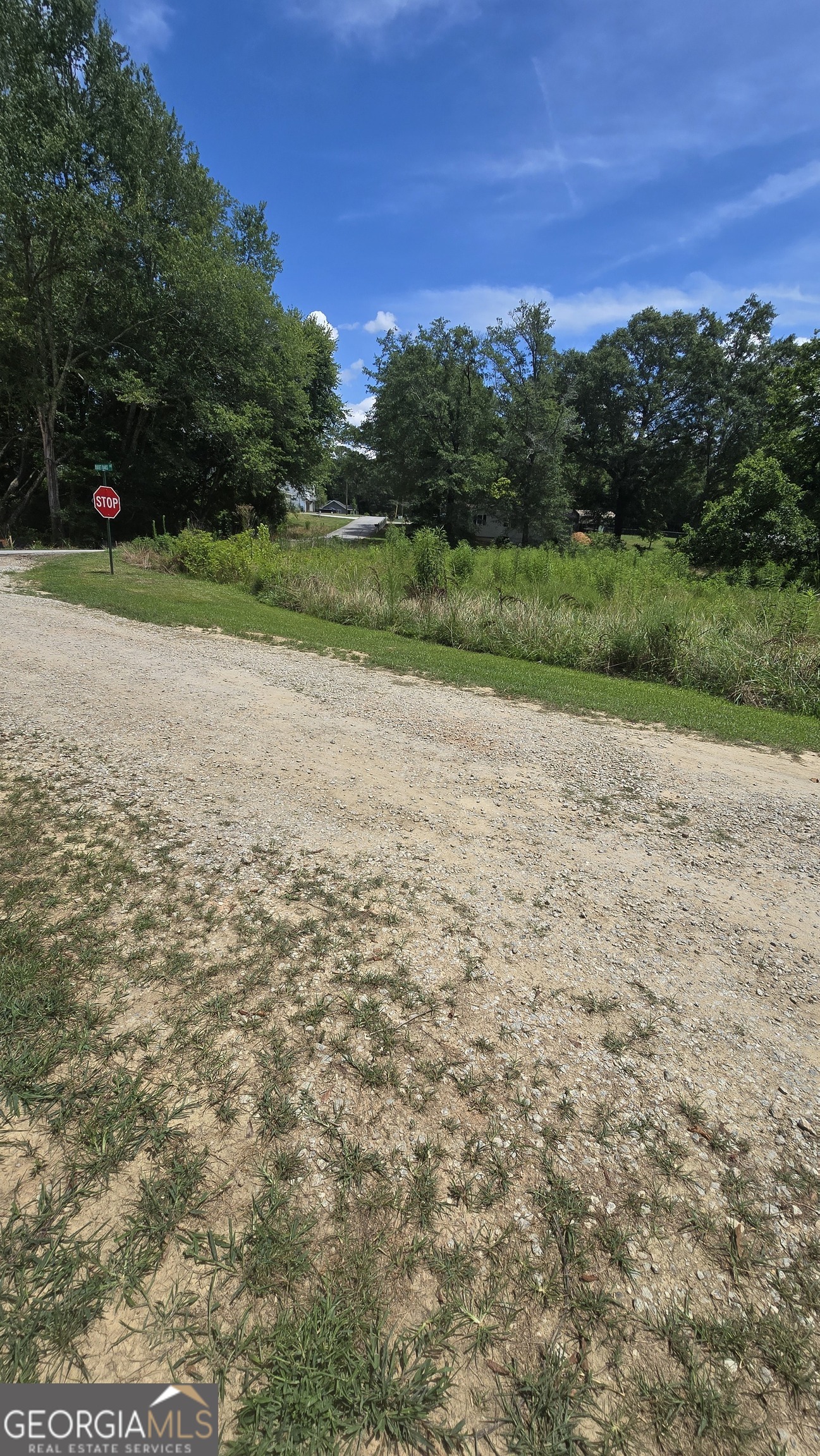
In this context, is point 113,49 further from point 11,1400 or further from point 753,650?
point 11,1400

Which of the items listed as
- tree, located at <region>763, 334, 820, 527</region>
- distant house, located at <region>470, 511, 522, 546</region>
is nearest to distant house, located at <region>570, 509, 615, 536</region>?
distant house, located at <region>470, 511, 522, 546</region>

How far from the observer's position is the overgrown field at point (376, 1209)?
1.56m

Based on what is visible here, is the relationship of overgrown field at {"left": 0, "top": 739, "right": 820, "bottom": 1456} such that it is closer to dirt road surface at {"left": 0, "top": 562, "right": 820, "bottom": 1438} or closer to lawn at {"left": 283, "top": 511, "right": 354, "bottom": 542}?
dirt road surface at {"left": 0, "top": 562, "right": 820, "bottom": 1438}

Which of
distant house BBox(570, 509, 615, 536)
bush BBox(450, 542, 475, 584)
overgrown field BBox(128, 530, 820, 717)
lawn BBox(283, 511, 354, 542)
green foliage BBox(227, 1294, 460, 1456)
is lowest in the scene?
green foliage BBox(227, 1294, 460, 1456)

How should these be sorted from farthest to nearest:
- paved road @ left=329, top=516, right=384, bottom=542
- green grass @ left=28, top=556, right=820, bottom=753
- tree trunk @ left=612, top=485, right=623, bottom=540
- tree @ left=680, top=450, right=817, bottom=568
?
tree trunk @ left=612, top=485, right=623, bottom=540 → paved road @ left=329, top=516, right=384, bottom=542 → tree @ left=680, top=450, right=817, bottom=568 → green grass @ left=28, top=556, right=820, bottom=753

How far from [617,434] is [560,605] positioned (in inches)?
1654

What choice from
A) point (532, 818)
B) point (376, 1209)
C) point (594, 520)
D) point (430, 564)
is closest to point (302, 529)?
point (594, 520)

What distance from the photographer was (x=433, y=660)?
9.99m

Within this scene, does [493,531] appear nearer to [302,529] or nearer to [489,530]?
[489,530]

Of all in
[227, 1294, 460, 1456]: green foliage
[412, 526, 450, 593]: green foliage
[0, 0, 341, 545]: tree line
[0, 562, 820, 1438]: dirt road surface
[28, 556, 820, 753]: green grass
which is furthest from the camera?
[0, 0, 341, 545]: tree line

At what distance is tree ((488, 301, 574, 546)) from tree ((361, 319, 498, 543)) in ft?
3.33

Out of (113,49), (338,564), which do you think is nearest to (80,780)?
(338,564)
